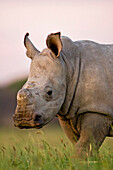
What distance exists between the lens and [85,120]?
7188mm

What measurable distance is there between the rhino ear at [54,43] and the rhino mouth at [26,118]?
2.98 feet

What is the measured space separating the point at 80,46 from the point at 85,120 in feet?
3.68

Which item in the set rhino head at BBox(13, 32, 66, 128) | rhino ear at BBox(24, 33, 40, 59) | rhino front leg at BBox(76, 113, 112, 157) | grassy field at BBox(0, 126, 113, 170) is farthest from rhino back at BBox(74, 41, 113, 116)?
rhino ear at BBox(24, 33, 40, 59)

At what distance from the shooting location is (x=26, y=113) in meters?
6.70

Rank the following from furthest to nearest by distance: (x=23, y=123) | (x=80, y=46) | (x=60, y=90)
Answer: (x=80, y=46), (x=60, y=90), (x=23, y=123)

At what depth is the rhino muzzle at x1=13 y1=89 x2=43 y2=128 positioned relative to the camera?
6666mm

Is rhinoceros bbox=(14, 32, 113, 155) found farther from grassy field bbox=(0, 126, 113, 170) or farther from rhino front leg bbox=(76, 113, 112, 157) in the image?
grassy field bbox=(0, 126, 113, 170)

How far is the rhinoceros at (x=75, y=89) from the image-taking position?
7000 mm

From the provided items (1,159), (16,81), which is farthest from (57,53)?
(16,81)

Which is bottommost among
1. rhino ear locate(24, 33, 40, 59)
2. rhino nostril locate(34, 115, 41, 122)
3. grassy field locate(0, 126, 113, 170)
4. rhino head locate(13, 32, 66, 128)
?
grassy field locate(0, 126, 113, 170)

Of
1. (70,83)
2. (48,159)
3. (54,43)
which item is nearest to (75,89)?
(70,83)

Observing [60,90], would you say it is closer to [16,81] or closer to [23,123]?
[23,123]

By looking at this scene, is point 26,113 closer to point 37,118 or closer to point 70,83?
point 37,118

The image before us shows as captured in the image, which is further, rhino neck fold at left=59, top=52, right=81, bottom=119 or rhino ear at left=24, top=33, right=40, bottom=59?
rhino ear at left=24, top=33, right=40, bottom=59
